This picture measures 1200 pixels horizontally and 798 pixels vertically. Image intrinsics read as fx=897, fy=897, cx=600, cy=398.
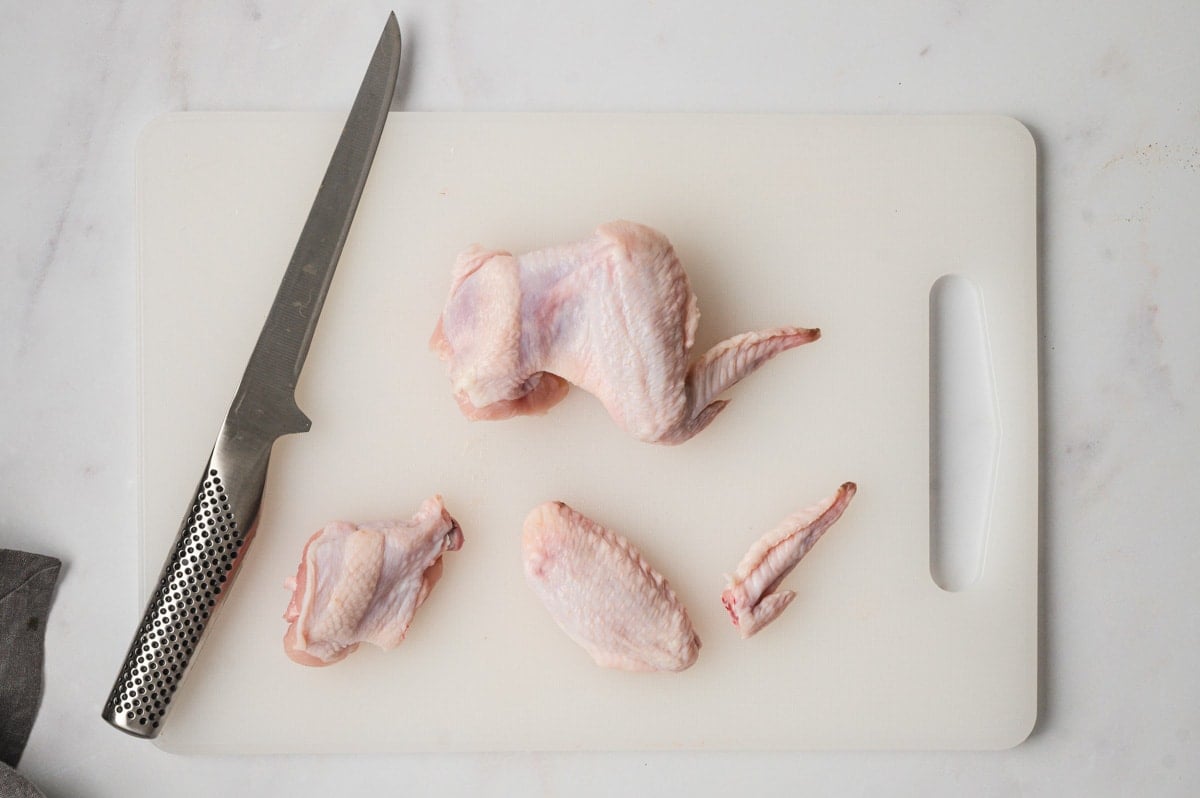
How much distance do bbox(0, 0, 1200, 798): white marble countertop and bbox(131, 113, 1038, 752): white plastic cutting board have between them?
10 centimetres

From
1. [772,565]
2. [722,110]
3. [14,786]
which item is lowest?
[14,786]

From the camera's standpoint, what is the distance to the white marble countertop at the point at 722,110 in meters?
1.80

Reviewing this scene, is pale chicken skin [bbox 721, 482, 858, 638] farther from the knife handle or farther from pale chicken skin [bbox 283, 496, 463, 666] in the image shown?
the knife handle

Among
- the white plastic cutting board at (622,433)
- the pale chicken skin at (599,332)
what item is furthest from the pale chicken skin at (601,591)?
the pale chicken skin at (599,332)

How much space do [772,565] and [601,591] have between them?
1.06ft

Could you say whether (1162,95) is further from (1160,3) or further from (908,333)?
(908,333)

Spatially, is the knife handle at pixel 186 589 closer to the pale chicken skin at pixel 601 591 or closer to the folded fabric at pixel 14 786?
the folded fabric at pixel 14 786

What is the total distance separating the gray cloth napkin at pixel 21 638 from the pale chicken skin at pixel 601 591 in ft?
3.27

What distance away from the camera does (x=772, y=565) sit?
5.51ft

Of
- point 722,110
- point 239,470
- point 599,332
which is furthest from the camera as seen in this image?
point 722,110

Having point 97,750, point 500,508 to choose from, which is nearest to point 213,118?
point 500,508

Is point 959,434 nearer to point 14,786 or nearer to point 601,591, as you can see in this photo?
point 601,591

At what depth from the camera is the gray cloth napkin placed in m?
1.79

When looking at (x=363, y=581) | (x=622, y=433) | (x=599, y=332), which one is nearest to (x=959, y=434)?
(x=622, y=433)
